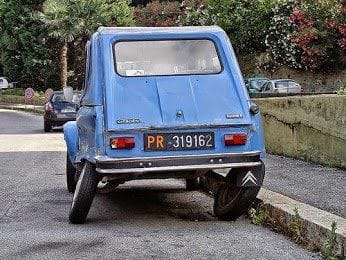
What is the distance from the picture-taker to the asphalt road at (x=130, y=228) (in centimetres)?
661

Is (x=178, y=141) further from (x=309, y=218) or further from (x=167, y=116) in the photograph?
(x=309, y=218)

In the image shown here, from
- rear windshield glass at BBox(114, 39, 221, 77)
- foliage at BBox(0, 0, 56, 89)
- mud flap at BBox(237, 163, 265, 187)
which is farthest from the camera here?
foliage at BBox(0, 0, 56, 89)

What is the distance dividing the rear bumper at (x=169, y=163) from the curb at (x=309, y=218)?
61cm

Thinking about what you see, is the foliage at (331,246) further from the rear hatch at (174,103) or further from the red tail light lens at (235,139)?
the rear hatch at (174,103)

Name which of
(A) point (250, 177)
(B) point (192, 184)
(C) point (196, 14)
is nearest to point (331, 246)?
(A) point (250, 177)

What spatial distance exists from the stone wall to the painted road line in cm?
589

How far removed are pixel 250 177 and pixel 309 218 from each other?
1043 millimetres

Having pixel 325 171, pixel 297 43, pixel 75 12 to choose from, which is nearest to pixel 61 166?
pixel 325 171

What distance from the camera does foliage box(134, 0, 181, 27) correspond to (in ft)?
153

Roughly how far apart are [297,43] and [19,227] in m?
31.9

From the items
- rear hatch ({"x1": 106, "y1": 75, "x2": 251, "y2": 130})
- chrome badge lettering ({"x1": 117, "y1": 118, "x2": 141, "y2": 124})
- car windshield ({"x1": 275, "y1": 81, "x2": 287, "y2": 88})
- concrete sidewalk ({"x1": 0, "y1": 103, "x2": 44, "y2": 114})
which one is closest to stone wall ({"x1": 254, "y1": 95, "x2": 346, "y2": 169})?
rear hatch ({"x1": 106, "y1": 75, "x2": 251, "y2": 130})

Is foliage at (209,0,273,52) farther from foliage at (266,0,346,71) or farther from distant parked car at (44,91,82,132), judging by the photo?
distant parked car at (44,91,82,132)

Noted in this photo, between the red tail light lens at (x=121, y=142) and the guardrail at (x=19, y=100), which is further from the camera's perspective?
the guardrail at (x=19, y=100)

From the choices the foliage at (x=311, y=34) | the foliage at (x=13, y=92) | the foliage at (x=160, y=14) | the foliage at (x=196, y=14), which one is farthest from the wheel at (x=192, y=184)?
the foliage at (x=13, y=92)
